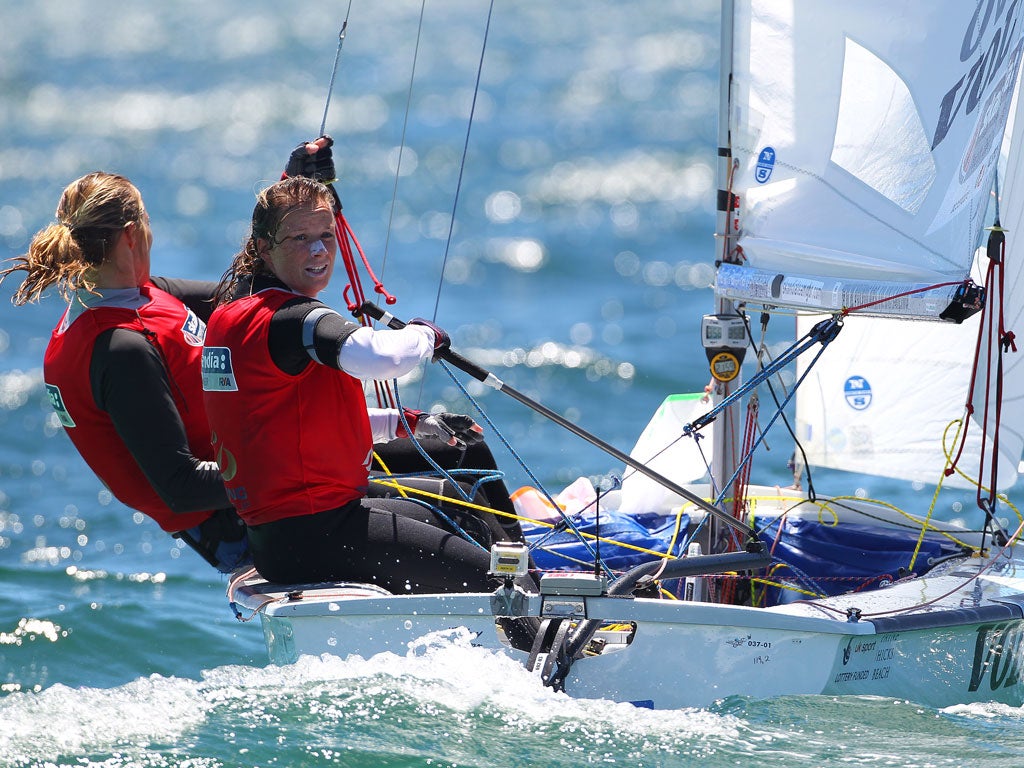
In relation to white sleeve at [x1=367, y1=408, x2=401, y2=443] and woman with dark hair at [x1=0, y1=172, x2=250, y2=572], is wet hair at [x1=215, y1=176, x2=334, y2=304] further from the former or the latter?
white sleeve at [x1=367, y1=408, x2=401, y2=443]

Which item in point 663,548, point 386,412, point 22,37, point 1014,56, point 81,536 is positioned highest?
point 22,37

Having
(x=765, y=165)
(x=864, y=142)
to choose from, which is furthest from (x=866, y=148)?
(x=765, y=165)

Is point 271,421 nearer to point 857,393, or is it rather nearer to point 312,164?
point 312,164

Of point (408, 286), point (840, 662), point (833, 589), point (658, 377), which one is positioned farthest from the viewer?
point (408, 286)

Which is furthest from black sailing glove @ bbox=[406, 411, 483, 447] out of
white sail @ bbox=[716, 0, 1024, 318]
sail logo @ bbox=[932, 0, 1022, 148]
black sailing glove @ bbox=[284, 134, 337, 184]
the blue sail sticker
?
sail logo @ bbox=[932, 0, 1022, 148]

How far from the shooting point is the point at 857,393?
15.2 ft

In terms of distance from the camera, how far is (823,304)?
11.8ft

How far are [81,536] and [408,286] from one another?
4097 mm

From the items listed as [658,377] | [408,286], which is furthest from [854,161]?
[408,286]

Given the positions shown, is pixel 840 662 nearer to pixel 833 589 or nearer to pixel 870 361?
pixel 833 589

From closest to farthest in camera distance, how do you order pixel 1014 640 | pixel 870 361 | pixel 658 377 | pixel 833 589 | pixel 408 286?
1. pixel 1014 640
2. pixel 833 589
3. pixel 870 361
4. pixel 658 377
5. pixel 408 286

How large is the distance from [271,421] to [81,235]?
656 millimetres

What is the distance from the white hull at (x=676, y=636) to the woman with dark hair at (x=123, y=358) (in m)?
0.33

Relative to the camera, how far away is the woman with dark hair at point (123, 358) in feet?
10.6
